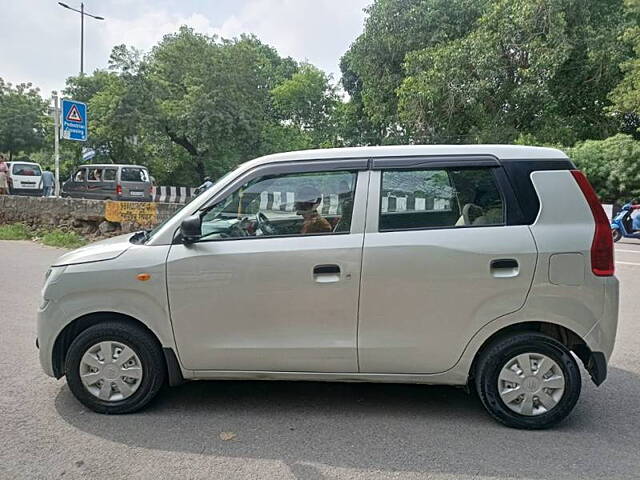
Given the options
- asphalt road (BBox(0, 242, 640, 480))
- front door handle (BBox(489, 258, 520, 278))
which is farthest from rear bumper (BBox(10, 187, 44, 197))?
front door handle (BBox(489, 258, 520, 278))

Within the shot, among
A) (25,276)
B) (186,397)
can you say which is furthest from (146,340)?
(25,276)

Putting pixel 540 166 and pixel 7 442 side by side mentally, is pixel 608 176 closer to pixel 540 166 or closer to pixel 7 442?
pixel 540 166

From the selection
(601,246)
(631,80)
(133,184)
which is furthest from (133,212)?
(631,80)

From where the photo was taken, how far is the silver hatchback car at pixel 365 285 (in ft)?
11.3

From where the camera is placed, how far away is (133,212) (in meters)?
11.6

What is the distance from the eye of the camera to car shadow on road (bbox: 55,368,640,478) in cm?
314

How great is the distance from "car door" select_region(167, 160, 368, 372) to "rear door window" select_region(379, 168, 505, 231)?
0.21 metres

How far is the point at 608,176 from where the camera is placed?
1714 cm

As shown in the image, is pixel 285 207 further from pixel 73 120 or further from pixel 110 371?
pixel 73 120

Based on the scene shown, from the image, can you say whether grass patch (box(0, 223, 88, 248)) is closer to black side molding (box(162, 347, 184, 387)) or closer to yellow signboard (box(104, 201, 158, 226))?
yellow signboard (box(104, 201, 158, 226))

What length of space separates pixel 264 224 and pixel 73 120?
453 inches

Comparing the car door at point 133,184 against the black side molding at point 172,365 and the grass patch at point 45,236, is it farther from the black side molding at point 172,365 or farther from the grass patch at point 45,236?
the black side molding at point 172,365

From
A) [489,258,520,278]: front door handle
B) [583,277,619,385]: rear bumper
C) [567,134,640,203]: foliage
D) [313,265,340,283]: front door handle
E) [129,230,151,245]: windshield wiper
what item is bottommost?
[583,277,619,385]: rear bumper

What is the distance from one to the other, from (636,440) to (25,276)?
8.55 m
